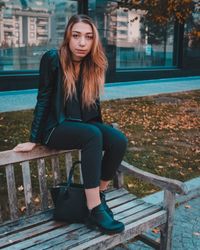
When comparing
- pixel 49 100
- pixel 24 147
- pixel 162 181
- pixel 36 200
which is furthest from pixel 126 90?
pixel 24 147

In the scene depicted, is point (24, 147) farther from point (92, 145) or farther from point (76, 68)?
point (76, 68)

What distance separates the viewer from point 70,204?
9.55 ft

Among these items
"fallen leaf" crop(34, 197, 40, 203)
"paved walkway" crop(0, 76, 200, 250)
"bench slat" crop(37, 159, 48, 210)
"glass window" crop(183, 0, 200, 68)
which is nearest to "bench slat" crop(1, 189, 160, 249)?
"bench slat" crop(37, 159, 48, 210)

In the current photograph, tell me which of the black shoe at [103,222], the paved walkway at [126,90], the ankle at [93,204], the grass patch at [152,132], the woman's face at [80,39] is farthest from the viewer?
the paved walkway at [126,90]

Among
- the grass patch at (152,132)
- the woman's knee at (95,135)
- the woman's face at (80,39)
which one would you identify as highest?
the woman's face at (80,39)

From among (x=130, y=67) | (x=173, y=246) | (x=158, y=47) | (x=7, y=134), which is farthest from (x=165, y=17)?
(x=158, y=47)

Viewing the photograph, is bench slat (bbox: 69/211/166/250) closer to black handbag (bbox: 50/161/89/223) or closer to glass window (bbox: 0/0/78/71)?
black handbag (bbox: 50/161/89/223)

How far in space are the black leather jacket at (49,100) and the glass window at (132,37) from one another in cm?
1172

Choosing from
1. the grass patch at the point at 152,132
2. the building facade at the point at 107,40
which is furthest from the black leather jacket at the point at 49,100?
the building facade at the point at 107,40

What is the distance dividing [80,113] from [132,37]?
45.2 feet

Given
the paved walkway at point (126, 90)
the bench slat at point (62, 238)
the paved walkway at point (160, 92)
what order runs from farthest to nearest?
the paved walkway at point (126, 90)
the paved walkway at point (160, 92)
the bench slat at point (62, 238)

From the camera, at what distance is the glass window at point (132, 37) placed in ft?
47.9

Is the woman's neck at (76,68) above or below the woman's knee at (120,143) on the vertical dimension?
above

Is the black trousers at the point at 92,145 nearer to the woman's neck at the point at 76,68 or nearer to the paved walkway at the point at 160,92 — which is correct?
the woman's neck at the point at 76,68
